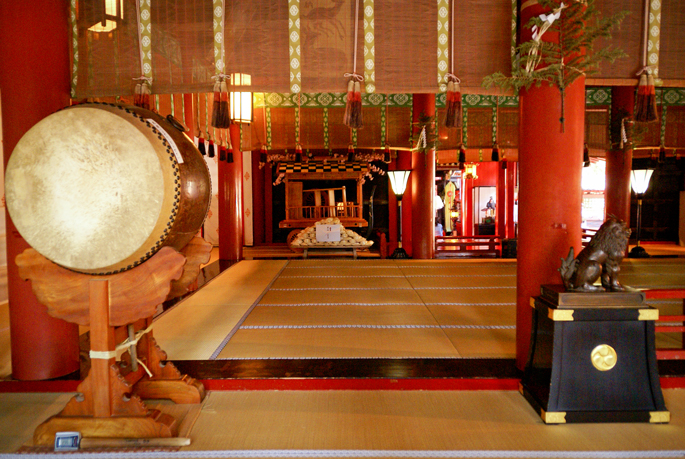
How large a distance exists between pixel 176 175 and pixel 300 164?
8.78 metres

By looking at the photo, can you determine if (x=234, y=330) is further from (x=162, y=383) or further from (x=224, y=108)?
(x=224, y=108)

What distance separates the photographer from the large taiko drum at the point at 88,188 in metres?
1.77

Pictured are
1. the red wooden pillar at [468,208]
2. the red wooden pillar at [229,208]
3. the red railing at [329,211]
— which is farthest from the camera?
the red wooden pillar at [468,208]

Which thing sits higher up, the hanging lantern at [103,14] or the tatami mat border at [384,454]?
the hanging lantern at [103,14]

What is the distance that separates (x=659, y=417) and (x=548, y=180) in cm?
128

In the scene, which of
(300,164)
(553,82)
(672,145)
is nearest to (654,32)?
(553,82)

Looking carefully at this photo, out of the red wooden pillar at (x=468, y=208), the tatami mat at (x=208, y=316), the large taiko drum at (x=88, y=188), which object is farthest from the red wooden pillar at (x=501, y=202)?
the large taiko drum at (x=88, y=188)

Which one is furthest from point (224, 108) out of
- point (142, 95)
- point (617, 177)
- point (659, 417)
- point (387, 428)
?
point (617, 177)

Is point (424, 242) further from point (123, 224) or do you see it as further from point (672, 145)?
point (123, 224)

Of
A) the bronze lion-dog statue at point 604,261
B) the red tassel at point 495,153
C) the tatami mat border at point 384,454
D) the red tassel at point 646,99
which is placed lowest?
the tatami mat border at point 384,454

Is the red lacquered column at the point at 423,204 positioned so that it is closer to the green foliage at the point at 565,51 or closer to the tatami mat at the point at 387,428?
the green foliage at the point at 565,51

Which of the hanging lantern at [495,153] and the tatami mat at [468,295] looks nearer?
the tatami mat at [468,295]

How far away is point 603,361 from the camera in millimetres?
1973

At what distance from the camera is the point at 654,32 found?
8.61 ft
